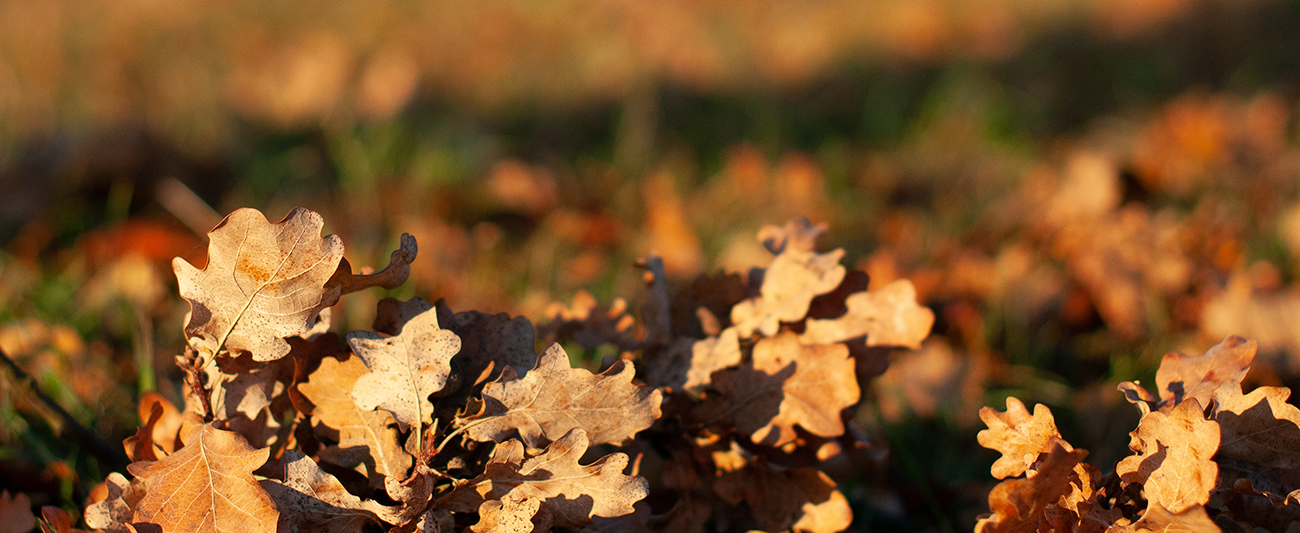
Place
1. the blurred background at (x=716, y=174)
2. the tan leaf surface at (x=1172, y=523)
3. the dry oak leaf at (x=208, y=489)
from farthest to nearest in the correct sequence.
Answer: the blurred background at (x=716, y=174) < the dry oak leaf at (x=208, y=489) < the tan leaf surface at (x=1172, y=523)

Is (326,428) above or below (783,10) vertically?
above

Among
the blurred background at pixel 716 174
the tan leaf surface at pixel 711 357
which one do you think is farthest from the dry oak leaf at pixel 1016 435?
the blurred background at pixel 716 174

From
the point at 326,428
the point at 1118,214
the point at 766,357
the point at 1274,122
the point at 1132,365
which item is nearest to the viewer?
the point at 326,428

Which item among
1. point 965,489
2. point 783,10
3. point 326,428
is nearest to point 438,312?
point 326,428

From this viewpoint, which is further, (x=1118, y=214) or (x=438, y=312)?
(x=1118, y=214)

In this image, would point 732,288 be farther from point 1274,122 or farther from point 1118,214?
point 1274,122

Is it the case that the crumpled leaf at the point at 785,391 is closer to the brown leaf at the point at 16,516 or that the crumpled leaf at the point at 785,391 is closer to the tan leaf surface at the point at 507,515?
the tan leaf surface at the point at 507,515

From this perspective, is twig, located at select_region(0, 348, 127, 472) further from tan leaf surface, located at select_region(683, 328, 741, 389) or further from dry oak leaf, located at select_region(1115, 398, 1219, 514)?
dry oak leaf, located at select_region(1115, 398, 1219, 514)
